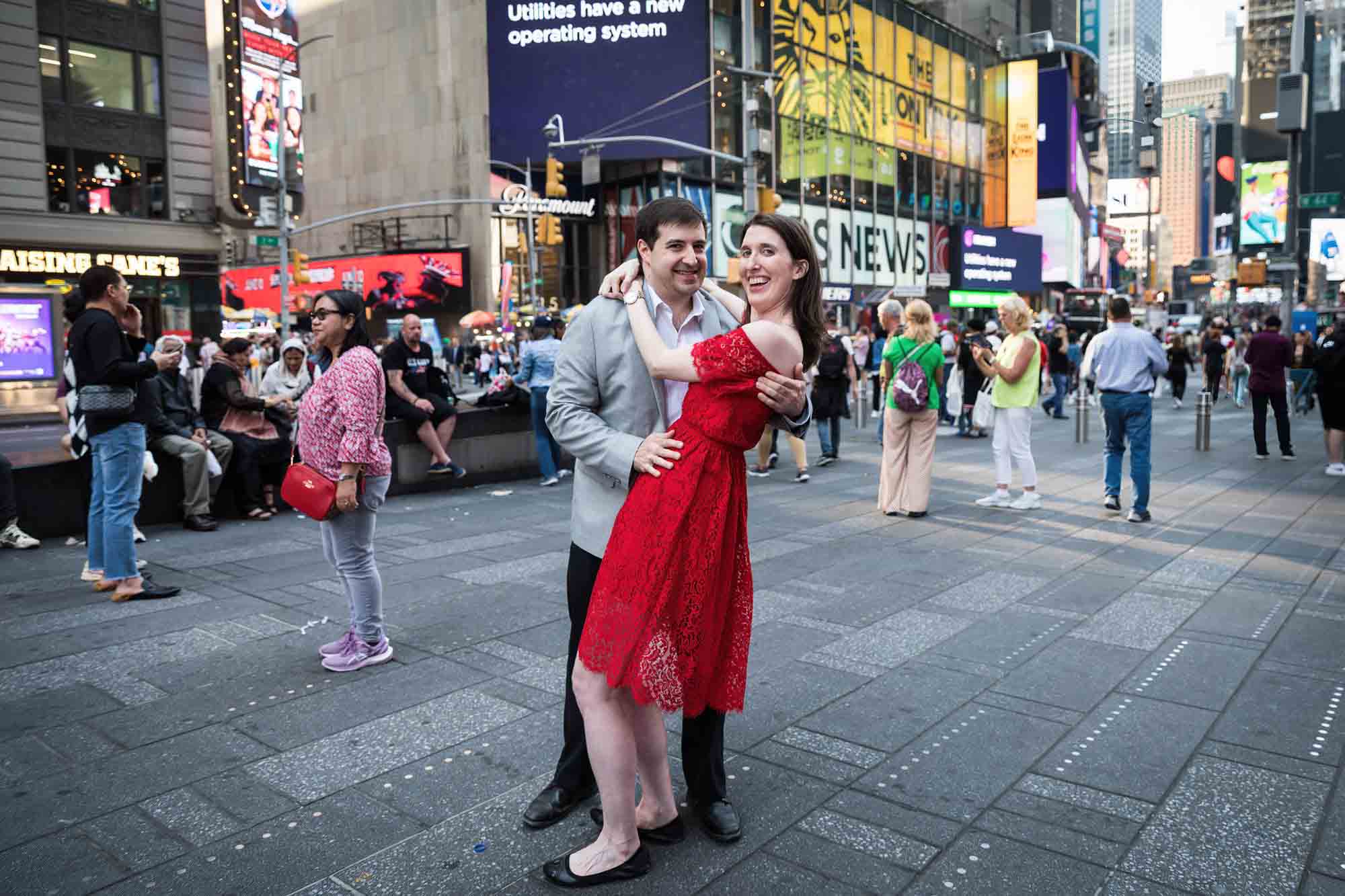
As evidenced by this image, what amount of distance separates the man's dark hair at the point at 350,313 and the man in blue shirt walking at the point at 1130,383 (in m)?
6.69

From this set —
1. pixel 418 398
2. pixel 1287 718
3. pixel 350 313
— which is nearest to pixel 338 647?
pixel 350 313

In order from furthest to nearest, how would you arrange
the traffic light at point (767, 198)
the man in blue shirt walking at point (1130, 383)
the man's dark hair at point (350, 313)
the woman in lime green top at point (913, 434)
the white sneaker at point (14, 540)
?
the traffic light at point (767, 198), the woman in lime green top at point (913, 434), the man in blue shirt walking at point (1130, 383), the white sneaker at point (14, 540), the man's dark hair at point (350, 313)

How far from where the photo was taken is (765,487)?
11312 mm

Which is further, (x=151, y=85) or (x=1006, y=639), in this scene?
(x=151, y=85)

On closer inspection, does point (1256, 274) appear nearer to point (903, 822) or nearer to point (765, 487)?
point (765, 487)

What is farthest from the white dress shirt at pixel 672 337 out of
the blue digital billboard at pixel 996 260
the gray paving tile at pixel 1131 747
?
the blue digital billboard at pixel 996 260

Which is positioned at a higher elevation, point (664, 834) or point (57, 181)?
point (57, 181)

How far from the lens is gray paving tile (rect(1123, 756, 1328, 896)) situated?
298cm

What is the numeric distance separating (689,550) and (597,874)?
3.22ft

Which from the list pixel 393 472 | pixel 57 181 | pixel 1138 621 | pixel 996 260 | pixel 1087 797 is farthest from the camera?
pixel 996 260

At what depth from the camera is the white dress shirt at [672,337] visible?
314 centimetres

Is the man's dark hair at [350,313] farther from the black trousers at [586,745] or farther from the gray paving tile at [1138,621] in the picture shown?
the gray paving tile at [1138,621]

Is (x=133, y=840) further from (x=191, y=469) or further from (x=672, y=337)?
(x=191, y=469)

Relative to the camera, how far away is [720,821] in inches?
126
